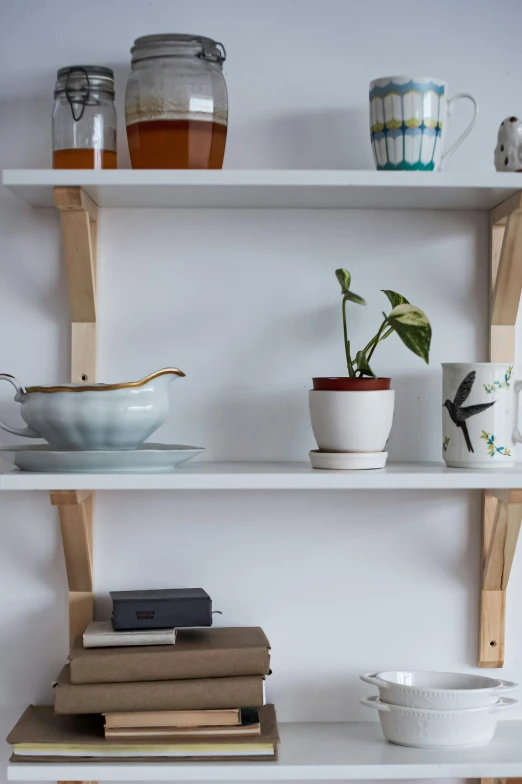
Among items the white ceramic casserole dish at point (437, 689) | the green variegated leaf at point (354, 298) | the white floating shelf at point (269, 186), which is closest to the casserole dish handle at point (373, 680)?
the white ceramic casserole dish at point (437, 689)

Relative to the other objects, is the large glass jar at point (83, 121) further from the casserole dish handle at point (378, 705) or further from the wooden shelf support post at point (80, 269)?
the casserole dish handle at point (378, 705)

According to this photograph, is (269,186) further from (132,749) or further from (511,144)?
(132,749)

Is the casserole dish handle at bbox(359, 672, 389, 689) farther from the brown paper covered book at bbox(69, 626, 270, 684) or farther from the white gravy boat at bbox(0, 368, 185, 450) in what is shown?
the white gravy boat at bbox(0, 368, 185, 450)

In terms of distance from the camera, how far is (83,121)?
1060mm

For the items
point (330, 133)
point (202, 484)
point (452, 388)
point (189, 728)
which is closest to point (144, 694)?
point (189, 728)

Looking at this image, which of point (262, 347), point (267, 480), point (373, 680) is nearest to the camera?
point (267, 480)

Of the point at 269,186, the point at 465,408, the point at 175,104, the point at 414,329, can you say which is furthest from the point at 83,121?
the point at 465,408

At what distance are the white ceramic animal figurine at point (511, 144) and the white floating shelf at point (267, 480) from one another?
352 millimetres

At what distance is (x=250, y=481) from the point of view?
97 cm

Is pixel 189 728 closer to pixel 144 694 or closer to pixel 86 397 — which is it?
pixel 144 694

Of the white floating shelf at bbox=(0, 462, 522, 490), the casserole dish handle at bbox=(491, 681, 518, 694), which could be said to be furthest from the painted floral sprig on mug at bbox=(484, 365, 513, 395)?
the casserole dish handle at bbox=(491, 681, 518, 694)

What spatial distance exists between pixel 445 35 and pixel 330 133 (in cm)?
20

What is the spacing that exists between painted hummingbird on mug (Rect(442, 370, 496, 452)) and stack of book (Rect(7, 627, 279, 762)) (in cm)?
34

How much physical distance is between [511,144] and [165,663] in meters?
0.71
